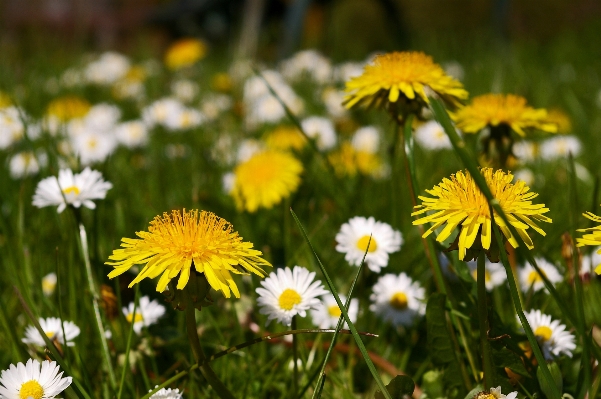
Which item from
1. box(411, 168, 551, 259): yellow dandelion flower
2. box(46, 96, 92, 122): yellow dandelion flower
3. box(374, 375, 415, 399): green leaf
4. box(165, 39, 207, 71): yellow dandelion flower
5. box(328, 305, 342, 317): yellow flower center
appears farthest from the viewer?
box(165, 39, 207, 71): yellow dandelion flower

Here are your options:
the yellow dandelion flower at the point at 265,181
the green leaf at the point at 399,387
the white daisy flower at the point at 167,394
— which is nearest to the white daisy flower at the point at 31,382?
the white daisy flower at the point at 167,394

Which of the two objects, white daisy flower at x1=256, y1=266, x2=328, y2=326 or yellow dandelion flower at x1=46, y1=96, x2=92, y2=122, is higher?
yellow dandelion flower at x1=46, y1=96, x2=92, y2=122

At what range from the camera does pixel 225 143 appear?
2.12 m

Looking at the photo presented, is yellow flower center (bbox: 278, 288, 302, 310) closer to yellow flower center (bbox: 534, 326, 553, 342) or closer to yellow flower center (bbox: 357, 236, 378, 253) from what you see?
yellow flower center (bbox: 357, 236, 378, 253)

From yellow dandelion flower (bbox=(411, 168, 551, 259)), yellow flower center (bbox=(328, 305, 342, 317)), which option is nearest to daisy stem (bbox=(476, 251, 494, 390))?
yellow dandelion flower (bbox=(411, 168, 551, 259))

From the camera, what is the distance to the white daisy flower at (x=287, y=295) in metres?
0.91

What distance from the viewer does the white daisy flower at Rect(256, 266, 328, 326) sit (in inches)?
36.0

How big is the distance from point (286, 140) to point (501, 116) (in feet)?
3.45

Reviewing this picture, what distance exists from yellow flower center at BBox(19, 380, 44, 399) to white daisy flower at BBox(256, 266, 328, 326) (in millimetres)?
308

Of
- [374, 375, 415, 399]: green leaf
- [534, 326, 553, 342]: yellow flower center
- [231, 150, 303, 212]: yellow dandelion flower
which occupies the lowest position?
[374, 375, 415, 399]: green leaf

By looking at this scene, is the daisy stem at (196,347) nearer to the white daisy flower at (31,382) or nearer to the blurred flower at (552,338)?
the white daisy flower at (31,382)

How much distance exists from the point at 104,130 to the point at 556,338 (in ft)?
5.73

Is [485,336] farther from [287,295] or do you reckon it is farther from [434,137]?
[434,137]

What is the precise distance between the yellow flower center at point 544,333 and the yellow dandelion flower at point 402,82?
0.39 metres
